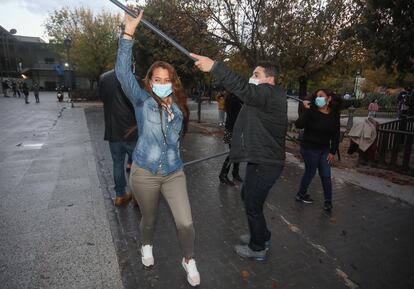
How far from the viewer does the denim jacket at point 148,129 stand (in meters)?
2.61

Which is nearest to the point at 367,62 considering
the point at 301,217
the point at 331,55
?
the point at 331,55

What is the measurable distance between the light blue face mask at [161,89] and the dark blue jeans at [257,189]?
3.65ft

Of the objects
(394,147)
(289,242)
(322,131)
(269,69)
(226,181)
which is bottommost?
(289,242)

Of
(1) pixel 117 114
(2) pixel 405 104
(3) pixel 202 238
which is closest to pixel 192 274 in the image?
(3) pixel 202 238

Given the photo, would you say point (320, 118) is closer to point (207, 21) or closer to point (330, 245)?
point (330, 245)

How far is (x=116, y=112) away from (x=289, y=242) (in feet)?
9.73

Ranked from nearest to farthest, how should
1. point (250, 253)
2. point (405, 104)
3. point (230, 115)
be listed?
point (250, 253)
point (230, 115)
point (405, 104)

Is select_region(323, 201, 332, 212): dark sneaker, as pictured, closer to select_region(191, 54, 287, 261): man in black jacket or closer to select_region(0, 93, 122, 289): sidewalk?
select_region(191, 54, 287, 261): man in black jacket

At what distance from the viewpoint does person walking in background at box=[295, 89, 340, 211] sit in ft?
14.7

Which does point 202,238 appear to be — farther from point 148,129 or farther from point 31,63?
point 31,63

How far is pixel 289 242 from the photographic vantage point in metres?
3.78

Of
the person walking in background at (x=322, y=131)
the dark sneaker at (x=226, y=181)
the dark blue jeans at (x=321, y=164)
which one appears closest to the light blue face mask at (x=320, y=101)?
the person walking in background at (x=322, y=131)

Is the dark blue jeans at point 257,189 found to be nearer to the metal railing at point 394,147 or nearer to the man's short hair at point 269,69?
the man's short hair at point 269,69

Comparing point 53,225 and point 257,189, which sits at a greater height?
point 257,189
